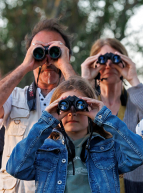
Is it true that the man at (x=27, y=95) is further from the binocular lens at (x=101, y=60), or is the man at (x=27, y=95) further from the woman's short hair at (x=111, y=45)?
the woman's short hair at (x=111, y=45)

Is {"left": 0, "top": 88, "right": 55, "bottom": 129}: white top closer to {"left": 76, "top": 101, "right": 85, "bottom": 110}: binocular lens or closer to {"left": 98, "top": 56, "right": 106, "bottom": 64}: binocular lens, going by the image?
{"left": 98, "top": 56, "right": 106, "bottom": 64}: binocular lens

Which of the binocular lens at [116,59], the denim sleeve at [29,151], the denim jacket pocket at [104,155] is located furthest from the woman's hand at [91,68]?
the denim sleeve at [29,151]

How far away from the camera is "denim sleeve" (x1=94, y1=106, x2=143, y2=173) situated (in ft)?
7.30

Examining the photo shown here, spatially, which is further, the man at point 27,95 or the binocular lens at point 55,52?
the binocular lens at point 55,52

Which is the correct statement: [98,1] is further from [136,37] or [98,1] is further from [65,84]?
[65,84]

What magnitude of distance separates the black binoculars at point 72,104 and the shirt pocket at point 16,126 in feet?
2.88

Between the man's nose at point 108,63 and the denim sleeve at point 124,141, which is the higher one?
the man's nose at point 108,63

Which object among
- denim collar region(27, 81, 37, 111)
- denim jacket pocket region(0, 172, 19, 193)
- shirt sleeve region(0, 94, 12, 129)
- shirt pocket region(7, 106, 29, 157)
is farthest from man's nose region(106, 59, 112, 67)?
denim jacket pocket region(0, 172, 19, 193)

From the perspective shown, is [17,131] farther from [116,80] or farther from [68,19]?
[68,19]

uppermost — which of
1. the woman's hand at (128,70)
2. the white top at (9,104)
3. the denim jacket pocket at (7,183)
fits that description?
the woman's hand at (128,70)

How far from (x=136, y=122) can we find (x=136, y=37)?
10.7 m

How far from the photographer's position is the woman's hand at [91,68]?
3734mm

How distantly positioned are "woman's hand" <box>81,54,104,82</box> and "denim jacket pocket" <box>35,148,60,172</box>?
1567 millimetres

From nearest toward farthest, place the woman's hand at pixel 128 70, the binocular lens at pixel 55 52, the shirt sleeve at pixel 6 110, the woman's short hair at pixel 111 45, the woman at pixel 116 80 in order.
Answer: the shirt sleeve at pixel 6 110
the woman at pixel 116 80
the binocular lens at pixel 55 52
the woman's hand at pixel 128 70
the woman's short hair at pixel 111 45
